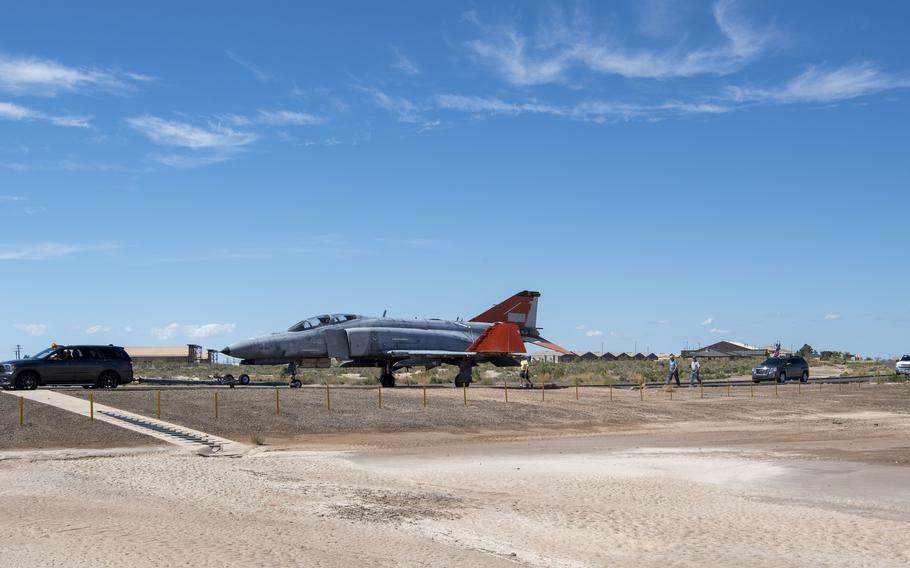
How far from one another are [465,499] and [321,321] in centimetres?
2464

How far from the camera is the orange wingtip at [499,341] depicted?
4019 cm

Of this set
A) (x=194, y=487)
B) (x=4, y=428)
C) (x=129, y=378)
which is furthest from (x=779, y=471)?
(x=129, y=378)

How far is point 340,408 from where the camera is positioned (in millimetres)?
29109

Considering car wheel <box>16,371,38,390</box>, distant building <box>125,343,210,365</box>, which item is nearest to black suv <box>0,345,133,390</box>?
car wheel <box>16,371,38,390</box>

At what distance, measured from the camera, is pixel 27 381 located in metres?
29.7

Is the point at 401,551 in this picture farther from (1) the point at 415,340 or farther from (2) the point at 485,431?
(1) the point at 415,340

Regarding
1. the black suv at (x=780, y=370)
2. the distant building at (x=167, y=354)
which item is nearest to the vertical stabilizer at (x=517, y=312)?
the black suv at (x=780, y=370)

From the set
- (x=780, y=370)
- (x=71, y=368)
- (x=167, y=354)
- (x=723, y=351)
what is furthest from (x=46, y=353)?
(x=723, y=351)

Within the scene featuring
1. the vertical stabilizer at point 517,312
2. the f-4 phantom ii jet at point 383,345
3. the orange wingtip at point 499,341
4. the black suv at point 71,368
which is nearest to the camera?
the black suv at point 71,368

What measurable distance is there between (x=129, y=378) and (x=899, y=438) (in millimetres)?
26014

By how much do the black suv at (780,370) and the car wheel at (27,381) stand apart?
3706 cm

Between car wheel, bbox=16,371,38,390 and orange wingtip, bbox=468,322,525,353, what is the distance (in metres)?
18.6

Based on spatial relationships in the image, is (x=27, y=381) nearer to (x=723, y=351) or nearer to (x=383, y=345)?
(x=383, y=345)

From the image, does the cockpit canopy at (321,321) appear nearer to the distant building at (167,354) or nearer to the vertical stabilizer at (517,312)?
the vertical stabilizer at (517,312)
